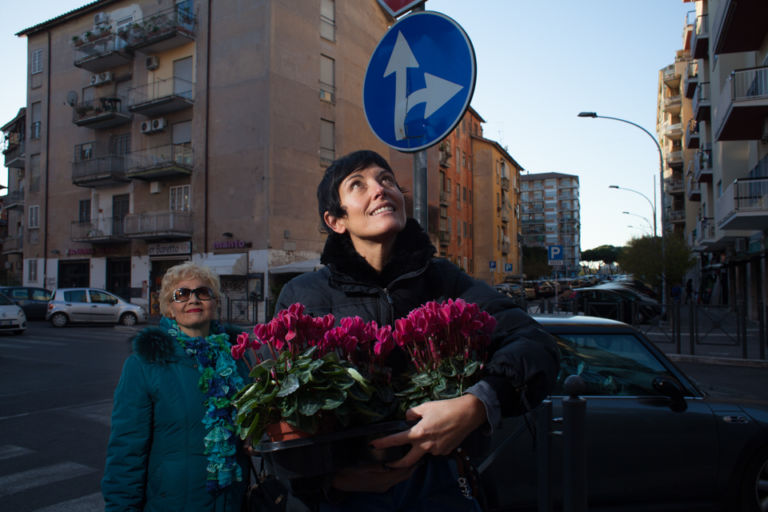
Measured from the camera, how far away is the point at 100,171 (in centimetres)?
3070

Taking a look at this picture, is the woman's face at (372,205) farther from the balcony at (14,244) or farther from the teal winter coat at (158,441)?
the balcony at (14,244)

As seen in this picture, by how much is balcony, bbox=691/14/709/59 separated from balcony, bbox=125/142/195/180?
30.4 meters

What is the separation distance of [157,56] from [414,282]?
32691 mm

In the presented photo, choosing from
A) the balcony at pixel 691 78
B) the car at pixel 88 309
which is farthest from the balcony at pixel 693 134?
the car at pixel 88 309

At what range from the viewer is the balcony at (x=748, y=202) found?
18953 millimetres

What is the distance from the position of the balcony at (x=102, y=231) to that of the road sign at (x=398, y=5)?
1189 inches

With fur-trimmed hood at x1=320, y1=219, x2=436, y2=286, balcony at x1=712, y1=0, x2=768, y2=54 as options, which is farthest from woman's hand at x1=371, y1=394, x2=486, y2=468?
balcony at x1=712, y1=0, x2=768, y2=54

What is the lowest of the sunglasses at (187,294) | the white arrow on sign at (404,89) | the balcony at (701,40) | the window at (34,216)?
the sunglasses at (187,294)

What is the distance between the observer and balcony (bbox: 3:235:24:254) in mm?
42156

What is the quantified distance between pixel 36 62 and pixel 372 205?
4344 cm

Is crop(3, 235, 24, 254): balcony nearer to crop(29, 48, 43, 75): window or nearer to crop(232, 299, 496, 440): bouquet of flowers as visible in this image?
crop(29, 48, 43, 75): window

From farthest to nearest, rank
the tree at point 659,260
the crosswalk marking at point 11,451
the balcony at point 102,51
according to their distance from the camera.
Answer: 1. the balcony at point 102,51
2. the tree at point 659,260
3. the crosswalk marking at point 11,451

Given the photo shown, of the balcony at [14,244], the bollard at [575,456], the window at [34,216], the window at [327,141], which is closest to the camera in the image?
the bollard at [575,456]

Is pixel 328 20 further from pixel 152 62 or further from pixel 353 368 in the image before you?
pixel 353 368
